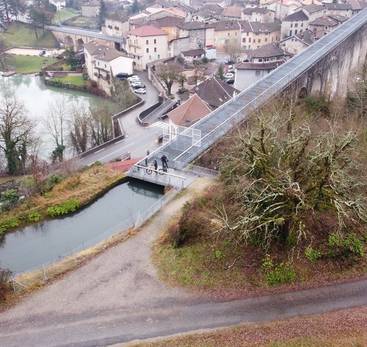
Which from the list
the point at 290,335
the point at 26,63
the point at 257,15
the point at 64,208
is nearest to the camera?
the point at 290,335

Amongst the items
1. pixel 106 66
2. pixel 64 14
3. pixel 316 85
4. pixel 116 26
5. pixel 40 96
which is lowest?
pixel 40 96

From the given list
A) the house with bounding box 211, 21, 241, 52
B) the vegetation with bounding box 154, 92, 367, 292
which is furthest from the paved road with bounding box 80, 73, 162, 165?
the house with bounding box 211, 21, 241, 52

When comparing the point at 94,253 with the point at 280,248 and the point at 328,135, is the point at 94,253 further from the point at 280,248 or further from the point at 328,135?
the point at 328,135

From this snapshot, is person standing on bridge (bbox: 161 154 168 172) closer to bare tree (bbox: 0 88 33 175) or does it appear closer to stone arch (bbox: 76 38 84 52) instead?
bare tree (bbox: 0 88 33 175)

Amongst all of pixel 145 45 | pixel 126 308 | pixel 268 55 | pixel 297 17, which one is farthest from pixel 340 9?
pixel 126 308

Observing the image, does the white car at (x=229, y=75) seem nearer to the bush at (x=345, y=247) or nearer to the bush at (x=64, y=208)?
the bush at (x=64, y=208)

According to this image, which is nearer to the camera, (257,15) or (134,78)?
(134,78)

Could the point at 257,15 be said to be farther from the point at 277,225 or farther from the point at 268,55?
the point at 277,225
